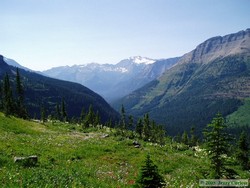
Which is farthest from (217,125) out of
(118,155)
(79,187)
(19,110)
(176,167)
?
(19,110)

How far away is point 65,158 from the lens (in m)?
31.0

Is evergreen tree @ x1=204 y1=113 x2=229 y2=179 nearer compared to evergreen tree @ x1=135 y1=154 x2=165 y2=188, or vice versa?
evergreen tree @ x1=135 y1=154 x2=165 y2=188

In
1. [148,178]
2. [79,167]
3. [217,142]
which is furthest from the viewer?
[79,167]

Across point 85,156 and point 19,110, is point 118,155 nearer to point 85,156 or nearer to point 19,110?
point 85,156

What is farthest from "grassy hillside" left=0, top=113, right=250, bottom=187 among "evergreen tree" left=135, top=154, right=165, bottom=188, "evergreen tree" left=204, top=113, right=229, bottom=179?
"evergreen tree" left=135, top=154, right=165, bottom=188

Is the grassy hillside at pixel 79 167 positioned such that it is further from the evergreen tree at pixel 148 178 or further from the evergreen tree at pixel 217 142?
the evergreen tree at pixel 148 178

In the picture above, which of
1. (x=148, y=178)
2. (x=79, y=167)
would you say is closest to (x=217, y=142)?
(x=148, y=178)

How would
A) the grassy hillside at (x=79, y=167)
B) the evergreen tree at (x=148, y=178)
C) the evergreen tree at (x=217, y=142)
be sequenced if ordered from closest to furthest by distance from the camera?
the evergreen tree at (x=148, y=178) < the grassy hillside at (x=79, y=167) < the evergreen tree at (x=217, y=142)

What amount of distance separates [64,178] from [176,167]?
68.1 ft

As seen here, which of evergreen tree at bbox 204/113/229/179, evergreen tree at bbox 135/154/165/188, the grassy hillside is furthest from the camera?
evergreen tree at bbox 204/113/229/179

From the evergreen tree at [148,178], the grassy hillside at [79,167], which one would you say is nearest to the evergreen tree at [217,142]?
the grassy hillside at [79,167]

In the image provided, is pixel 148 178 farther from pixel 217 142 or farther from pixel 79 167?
pixel 79 167

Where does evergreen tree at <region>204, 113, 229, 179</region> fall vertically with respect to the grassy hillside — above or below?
above

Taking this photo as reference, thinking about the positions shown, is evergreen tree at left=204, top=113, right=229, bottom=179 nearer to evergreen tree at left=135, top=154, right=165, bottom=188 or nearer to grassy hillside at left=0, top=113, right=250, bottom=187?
grassy hillside at left=0, top=113, right=250, bottom=187
